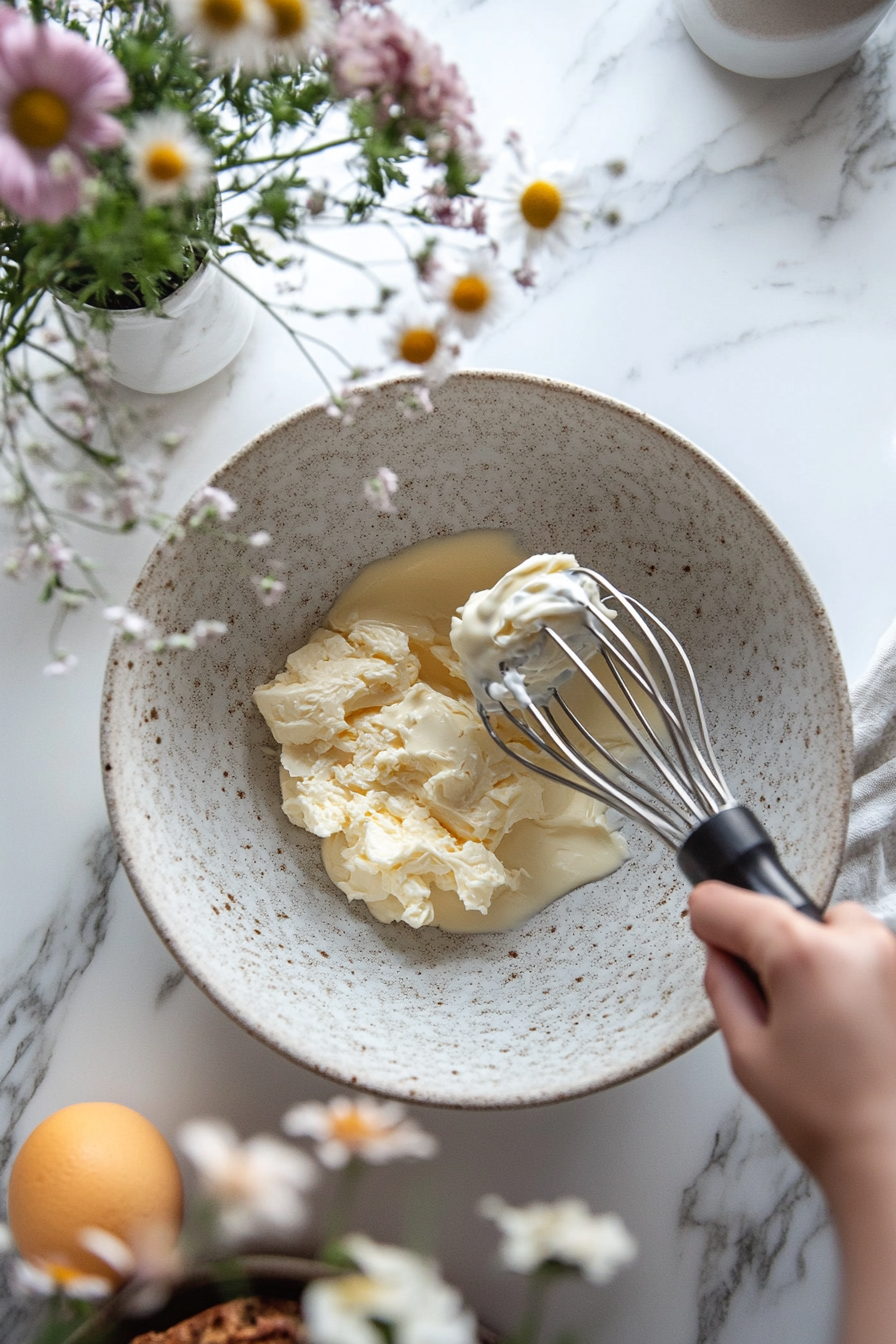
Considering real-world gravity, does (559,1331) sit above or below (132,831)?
below

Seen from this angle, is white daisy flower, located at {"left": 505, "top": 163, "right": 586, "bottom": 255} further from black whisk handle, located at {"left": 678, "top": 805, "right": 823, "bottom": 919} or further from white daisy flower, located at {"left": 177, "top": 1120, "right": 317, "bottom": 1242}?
white daisy flower, located at {"left": 177, "top": 1120, "right": 317, "bottom": 1242}

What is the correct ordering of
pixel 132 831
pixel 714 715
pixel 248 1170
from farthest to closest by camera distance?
pixel 714 715
pixel 132 831
pixel 248 1170

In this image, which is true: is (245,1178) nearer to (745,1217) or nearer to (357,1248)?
(357,1248)

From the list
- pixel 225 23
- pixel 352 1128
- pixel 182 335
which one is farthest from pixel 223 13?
pixel 352 1128

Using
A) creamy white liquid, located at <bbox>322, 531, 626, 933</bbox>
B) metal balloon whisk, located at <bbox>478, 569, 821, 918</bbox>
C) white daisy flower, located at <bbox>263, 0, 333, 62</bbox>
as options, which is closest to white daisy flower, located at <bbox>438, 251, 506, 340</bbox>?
white daisy flower, located at <bbox>263, 0, 333, 62</bbox>

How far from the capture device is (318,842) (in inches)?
32.9

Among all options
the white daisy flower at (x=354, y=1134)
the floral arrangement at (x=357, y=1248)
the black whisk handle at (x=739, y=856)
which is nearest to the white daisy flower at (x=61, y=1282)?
the floral arrangement at (x=357, y=1248)

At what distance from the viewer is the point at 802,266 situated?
3.01 ft

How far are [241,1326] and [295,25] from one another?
773 millimetres

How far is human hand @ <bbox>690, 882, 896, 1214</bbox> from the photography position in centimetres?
48

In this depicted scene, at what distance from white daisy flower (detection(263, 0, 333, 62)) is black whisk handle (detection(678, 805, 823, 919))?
1.53 feet

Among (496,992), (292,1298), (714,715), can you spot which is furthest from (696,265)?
(292,1298)

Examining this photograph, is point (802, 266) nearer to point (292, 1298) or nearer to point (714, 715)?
point (714, 715)

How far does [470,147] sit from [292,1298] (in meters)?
0.75
